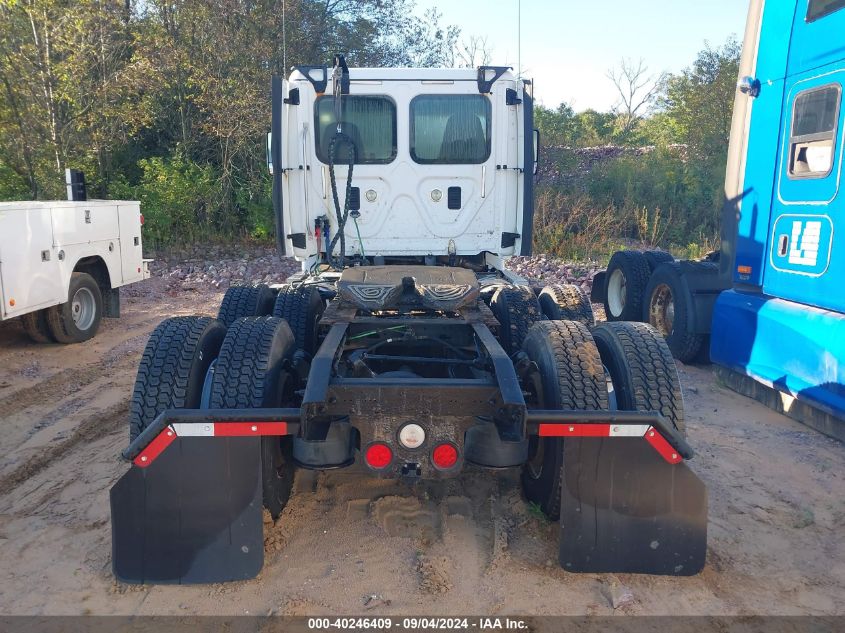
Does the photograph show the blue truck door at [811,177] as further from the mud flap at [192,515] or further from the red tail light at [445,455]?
the mud flap at [192,515]

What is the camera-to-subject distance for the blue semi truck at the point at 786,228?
16.9ft

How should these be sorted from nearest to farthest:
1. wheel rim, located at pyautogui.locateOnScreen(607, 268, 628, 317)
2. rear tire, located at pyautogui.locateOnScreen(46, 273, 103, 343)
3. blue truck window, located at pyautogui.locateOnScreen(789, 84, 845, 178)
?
blue truck window, located at pyautogui.locateOnScreen(789, 84, 845, 178) < rear tire, located at pyautogui.locateOnScreen(46, 273, 103, 343) < wheel rim, located at pyautogui.locateOnScreen(607, 268, 628, 317)

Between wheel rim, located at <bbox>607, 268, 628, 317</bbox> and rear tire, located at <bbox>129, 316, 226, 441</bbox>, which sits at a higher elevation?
rear tire, located at <bbox>129, 316, 226, 441</bbox>

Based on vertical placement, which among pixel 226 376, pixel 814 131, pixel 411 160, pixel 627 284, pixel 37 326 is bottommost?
pixel 37 326

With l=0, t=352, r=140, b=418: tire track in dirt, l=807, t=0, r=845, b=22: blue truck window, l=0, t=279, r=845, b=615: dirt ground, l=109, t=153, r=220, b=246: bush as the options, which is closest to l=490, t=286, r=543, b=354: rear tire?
l=0, t=279, r=845, b=615: dirt ground

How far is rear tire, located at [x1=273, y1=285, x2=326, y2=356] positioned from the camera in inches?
202

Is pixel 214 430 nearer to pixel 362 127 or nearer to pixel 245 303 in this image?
pixel 245 303

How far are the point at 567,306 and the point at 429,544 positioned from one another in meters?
2.51

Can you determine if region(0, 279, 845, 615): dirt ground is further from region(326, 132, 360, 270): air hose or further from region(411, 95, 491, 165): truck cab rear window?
region(411, 95, 491, 165): truck cab rear window

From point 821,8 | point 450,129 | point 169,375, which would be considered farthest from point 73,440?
point 821,8

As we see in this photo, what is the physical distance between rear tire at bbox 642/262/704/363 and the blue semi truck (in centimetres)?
3

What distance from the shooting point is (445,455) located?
3049mm

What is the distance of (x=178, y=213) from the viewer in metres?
15.8

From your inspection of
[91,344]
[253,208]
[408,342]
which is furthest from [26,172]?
[408,342]
